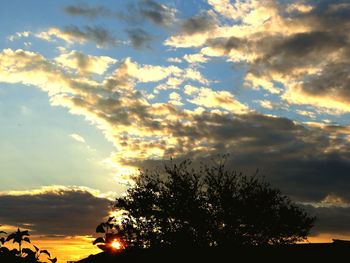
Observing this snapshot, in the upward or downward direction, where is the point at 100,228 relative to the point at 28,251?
upward

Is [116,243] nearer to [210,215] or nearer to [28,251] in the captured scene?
[28,251]

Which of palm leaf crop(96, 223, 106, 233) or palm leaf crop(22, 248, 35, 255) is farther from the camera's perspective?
palm leaf crop(96, 223, 106, 233)

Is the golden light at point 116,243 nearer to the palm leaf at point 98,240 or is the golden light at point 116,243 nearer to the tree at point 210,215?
the palm leaf at point 98,240

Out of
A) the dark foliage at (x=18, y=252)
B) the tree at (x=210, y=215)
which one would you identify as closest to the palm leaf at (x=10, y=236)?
the dark foliage at (x=18, y=252)

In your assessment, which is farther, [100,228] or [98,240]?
[100,228]

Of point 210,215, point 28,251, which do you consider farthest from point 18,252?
point 210,215

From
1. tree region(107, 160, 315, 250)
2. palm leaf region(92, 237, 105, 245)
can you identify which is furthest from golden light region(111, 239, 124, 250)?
tree region(107, 160, 315, 250)

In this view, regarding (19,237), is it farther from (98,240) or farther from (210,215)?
(210,215)

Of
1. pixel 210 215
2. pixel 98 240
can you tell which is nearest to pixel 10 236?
pixel 98 240

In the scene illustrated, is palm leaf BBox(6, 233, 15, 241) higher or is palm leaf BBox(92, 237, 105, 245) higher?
palm leaf BBox(6, 233, 15, 241)

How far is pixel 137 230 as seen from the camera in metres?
34.9

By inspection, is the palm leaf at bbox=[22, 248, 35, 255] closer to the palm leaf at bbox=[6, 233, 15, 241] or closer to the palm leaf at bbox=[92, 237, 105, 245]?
the palm leaf at bbox=[6, 233, 15, 241]

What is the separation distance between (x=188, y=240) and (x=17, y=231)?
29.5 m

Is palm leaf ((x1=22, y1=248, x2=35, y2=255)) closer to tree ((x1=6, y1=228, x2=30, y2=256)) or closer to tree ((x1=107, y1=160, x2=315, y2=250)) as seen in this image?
tree ((x1=6, y1=228, x2=30, y2=256))
